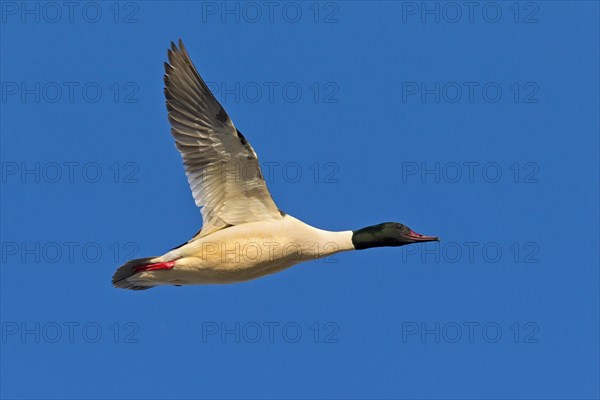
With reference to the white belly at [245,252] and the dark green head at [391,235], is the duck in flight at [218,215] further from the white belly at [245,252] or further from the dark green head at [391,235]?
the dark green head at [391,235]

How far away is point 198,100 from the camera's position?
24328mm

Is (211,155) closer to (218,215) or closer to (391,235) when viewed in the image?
(218,215)

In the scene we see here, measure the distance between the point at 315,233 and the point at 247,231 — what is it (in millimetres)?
881

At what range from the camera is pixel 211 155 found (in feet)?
80.2

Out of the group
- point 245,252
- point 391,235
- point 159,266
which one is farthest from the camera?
point 391,235

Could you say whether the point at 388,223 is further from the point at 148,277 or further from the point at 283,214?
the point at 148,277

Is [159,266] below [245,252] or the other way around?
below

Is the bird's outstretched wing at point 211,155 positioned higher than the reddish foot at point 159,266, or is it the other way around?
the bird's outstretched wing at point 211,155

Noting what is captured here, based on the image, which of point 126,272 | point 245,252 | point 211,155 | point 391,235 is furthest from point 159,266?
point 391,235

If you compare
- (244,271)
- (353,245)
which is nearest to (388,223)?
(353,245)

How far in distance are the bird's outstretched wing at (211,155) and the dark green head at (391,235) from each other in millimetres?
1411

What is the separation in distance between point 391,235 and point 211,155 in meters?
2.78

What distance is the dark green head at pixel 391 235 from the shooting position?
83.0ft

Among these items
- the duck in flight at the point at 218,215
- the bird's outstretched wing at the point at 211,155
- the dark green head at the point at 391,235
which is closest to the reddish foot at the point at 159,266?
the duck in flight at the point at 218,215
